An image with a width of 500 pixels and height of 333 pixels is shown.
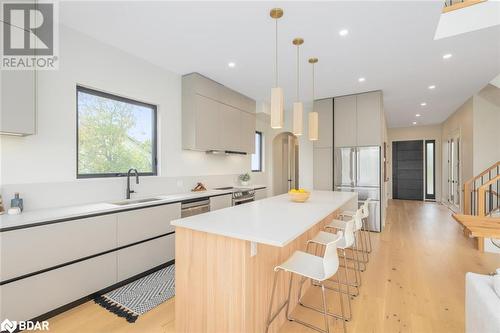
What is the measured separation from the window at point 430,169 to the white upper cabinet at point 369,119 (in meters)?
6.00

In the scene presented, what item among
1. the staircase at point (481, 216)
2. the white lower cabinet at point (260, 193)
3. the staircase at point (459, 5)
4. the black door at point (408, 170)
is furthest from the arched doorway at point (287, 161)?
the black door at point (408, 170)

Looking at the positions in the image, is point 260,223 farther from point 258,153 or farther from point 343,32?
point 258,153

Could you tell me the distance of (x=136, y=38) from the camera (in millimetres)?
2863

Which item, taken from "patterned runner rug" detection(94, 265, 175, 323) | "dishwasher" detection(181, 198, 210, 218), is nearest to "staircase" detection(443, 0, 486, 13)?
"dishwasher" detection(181, 198, 210, 218)

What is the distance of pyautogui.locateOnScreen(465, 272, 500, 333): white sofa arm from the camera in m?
1.21

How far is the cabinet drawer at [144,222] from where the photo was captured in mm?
2552

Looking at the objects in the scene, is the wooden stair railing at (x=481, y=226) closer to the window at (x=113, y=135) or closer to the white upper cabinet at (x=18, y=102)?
the window at (x=113, y=135)

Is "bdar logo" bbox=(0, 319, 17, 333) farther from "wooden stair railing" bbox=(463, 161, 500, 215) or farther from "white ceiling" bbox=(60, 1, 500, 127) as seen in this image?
"wooden stair railing" bbox=(463, 161, 500, 215)

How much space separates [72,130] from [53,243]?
1291 mm

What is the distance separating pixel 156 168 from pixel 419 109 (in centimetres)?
692

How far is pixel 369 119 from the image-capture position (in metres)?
4.84

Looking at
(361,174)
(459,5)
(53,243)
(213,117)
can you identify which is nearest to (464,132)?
(361,174)

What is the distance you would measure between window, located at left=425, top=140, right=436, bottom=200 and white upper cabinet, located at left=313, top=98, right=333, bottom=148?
624cm

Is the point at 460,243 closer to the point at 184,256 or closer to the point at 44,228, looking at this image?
the point at 184,256
